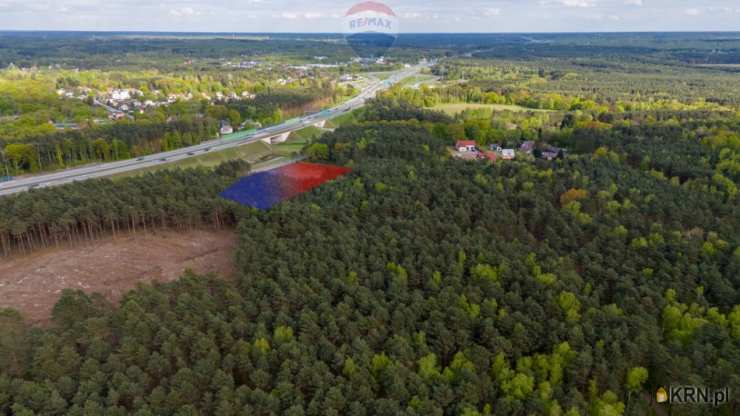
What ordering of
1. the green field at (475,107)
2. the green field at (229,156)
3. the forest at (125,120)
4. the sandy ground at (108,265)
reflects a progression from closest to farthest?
the sandy ground at (108,265) < the forest at (125,120) < the green field at (229,156) < the green field at (475,107)

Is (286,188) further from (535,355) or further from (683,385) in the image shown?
(683,385)

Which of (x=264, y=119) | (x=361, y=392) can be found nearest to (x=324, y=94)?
(x=264, y=119)

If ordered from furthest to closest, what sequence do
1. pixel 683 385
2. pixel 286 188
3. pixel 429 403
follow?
pixel 286 188 → pixel 683 385 → pixel 429 403

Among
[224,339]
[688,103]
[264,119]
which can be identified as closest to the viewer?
[224,339]

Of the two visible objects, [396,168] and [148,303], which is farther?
[396,168]

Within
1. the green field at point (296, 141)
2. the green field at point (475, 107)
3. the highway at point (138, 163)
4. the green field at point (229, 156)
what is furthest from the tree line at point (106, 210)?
the green field at point (475, 107)

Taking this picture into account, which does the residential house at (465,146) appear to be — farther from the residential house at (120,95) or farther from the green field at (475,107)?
the residential house at (120,95)

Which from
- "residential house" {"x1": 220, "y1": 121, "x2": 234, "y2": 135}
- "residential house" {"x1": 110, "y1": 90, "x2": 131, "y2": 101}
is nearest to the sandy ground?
"residential house" {"x1": 220, "y1": 121, "x2": 234, "y2": 135}
